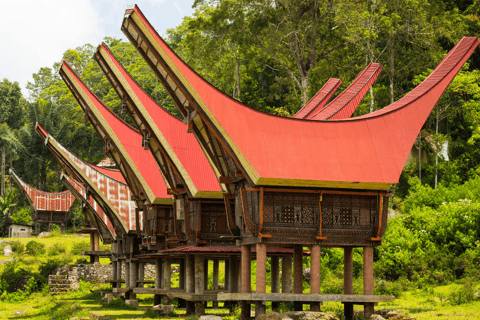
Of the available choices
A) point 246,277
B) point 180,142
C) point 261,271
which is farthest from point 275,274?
point 261,271

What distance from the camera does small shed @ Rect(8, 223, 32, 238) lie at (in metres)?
53.4

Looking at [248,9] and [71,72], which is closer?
[71,72]

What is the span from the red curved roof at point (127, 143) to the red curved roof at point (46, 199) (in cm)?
2479

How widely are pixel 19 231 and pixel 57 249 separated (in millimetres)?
14113

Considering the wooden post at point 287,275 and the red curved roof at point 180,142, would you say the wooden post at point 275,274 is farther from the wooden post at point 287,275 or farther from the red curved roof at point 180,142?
the red curved roof at point 180,142

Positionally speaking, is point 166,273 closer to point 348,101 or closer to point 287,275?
point 287,275

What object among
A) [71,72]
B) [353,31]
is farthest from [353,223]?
[353,31]

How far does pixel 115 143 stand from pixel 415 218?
13572mm

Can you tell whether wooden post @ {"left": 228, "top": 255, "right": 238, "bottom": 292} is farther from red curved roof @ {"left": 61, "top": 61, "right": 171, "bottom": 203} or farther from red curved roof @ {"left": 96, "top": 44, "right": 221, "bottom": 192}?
red curved roof @ {"left": 61, "top": 61, "right": 171, "bottom": 203}

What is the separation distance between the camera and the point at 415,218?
27125 millimetres

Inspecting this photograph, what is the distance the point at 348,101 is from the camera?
63.5ft

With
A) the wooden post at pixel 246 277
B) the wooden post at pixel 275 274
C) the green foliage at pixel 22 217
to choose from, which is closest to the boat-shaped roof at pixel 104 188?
the wooden post at pixel 275 274

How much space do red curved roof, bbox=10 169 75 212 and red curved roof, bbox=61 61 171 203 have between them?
81.3ft

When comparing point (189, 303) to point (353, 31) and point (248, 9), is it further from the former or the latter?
point (248, 9)
